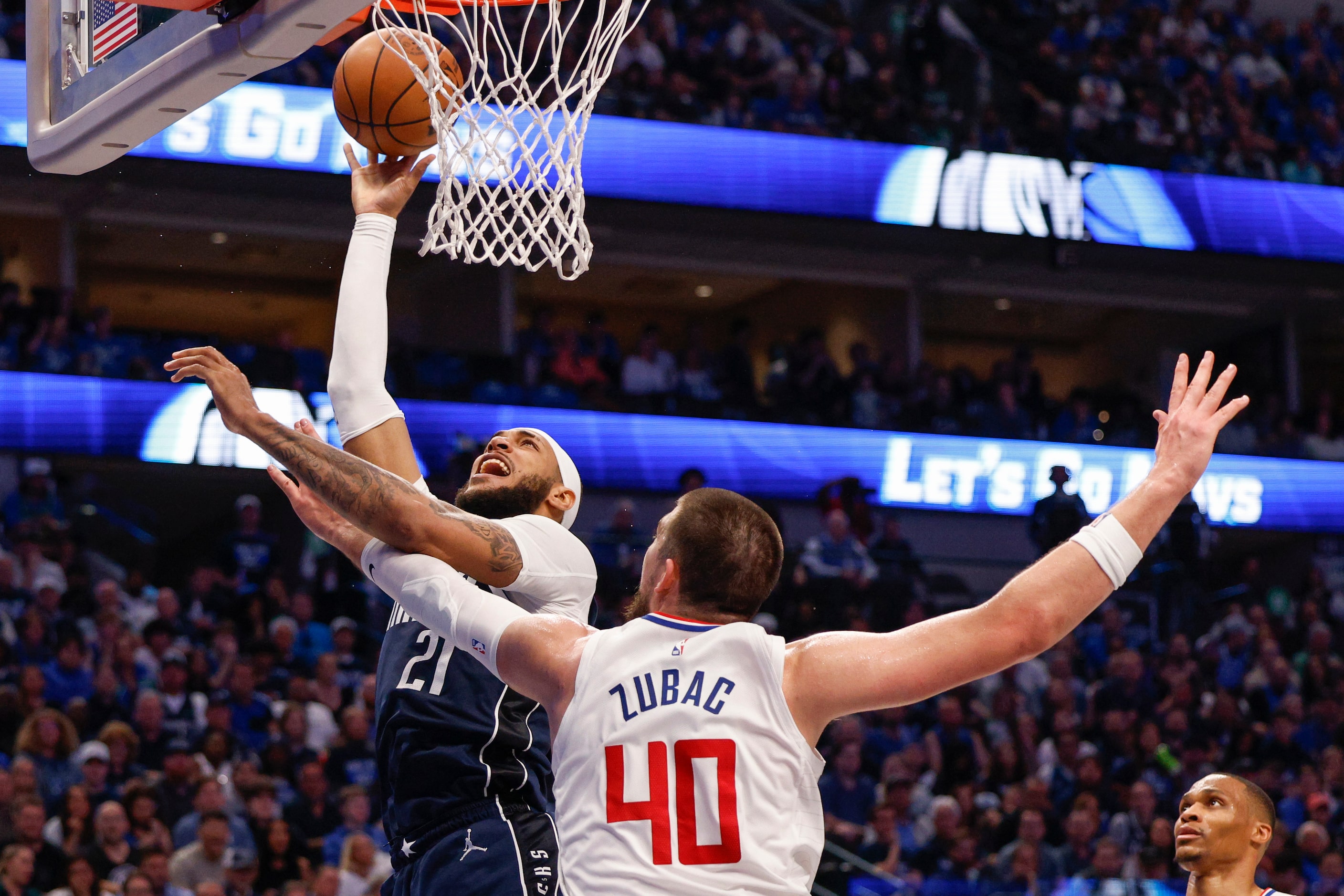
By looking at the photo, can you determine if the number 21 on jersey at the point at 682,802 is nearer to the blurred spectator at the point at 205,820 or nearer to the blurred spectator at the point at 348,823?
the blurred spectator at the point at 205,820

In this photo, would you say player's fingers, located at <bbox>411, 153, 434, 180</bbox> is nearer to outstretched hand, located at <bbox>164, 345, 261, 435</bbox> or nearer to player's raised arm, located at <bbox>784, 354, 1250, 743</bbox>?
outstretched hand, located at <bbox>164, 345, 261, 435</bbox>

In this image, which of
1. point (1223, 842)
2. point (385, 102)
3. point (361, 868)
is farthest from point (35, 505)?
point (1223, 842)

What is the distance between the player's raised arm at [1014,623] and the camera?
101 inches

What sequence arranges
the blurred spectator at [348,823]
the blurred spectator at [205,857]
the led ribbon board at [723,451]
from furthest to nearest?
the led ribbon board at [723,451] → the blurred spectator at [348,823] → the blurred spectator at [205,857]

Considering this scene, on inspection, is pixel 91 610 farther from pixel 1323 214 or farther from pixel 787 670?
pixel 1323 214

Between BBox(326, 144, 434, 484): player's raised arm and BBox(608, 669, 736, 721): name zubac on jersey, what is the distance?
52.2 inches

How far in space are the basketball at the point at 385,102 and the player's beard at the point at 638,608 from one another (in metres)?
1.85

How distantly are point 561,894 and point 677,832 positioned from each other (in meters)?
0.29

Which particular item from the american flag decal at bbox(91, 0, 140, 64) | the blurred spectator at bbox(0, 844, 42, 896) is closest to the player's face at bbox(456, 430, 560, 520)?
the american flag decal at bbox(91, 0, 140, 64)

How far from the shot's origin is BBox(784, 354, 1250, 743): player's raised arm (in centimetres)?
257

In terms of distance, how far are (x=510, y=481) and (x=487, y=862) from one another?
924 millimetres

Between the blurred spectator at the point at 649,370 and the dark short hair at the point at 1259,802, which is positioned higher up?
the blurred spectator at the point at 649,370

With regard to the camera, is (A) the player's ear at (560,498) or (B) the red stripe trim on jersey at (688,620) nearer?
(B) the red stripe trim on jersey at (688,620)

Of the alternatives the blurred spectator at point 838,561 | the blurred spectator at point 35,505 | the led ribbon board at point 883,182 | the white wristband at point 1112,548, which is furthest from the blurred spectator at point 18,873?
the led ribbon board at point 883,182
